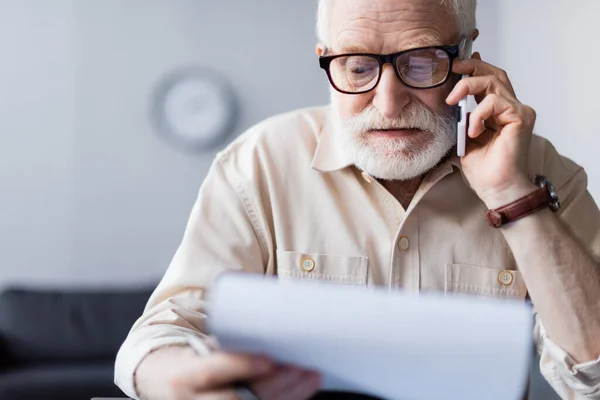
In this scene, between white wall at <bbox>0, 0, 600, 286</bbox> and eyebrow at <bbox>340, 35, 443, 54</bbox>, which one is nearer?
eyebrow at <bbox>340, 35, 443, 54</bbox>

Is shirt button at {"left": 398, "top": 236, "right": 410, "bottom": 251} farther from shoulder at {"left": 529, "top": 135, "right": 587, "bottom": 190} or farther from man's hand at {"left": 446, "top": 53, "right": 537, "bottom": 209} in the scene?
shoulder at {"left": 529, "top": 135, "right": 587, "bottom": 190}

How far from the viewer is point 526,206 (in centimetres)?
100

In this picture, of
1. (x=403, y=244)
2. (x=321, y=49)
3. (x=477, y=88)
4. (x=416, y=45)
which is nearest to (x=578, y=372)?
(x=403, y=244)

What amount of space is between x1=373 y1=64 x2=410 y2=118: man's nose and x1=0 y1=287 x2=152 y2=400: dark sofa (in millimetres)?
2320

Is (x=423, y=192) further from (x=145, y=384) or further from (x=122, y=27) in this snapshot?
(x=122, y=27)

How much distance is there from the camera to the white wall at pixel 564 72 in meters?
1.97

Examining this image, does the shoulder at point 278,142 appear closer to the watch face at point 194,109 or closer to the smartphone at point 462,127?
the smartphone at point 462,127

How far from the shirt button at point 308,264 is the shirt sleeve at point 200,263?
72 millimetres

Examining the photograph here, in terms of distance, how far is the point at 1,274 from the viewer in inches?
145

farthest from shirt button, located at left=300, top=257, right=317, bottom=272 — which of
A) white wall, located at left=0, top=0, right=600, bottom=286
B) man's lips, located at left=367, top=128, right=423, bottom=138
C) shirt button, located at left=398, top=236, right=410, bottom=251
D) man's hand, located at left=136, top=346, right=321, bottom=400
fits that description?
white wall, located at left=0, top=0, right=600, bottom=286

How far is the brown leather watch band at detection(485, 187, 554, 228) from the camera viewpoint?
3.29ft

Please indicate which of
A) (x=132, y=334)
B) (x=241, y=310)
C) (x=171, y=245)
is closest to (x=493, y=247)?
(x=132, y=334)

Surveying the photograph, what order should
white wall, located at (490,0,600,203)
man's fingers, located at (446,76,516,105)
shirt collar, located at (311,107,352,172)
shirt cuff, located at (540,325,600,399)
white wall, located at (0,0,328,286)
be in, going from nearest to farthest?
1. shirt cuff, located at (540,325,600,399)
2. man's fingers, located at (446,76,516,105)
3. shirt collar, located at (311,107,352,172)
4. white wall, located at (490,0,600,203)
5. white wall, located at (0,0,328,286)

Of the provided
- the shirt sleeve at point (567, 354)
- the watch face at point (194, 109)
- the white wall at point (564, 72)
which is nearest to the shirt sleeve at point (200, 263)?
the shirt sleeve at point (567, 354)
